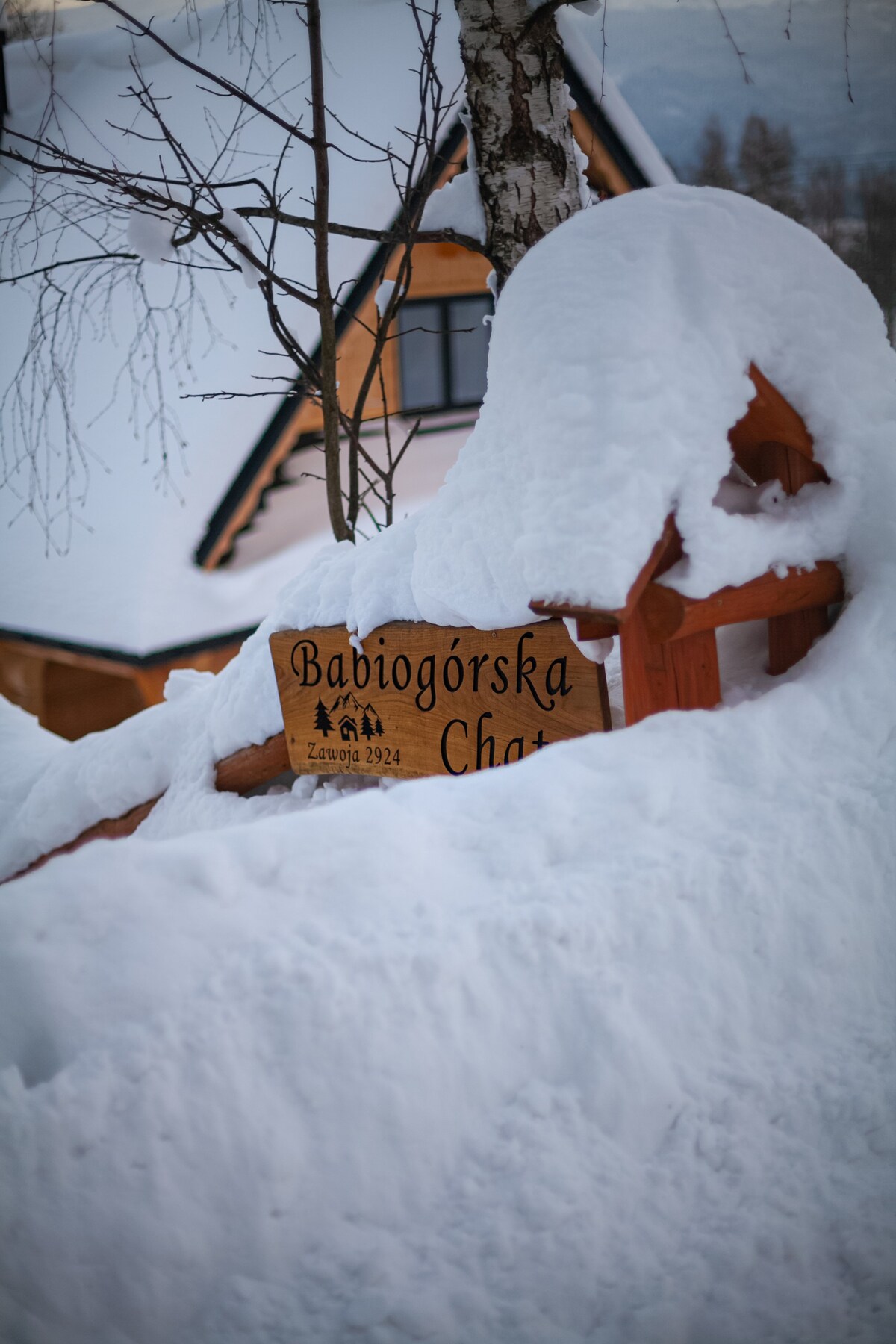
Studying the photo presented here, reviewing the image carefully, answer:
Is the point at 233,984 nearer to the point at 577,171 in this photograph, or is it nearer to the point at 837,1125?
the point at 837,1125

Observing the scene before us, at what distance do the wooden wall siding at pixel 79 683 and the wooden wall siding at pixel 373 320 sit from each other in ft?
1.97

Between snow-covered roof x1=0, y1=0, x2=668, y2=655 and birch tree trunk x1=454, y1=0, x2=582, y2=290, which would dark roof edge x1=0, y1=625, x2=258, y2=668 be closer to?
snow-covered roof x1=0, y1=0, x2=668, y2=655

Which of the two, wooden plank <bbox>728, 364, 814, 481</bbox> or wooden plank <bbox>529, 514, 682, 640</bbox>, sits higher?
wooden plank <bbox>728, 364, 814, 481</bbox>

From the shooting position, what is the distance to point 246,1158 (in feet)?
2.92

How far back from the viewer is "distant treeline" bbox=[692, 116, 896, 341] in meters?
6.76

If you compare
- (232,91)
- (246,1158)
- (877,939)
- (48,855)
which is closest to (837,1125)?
(877,939)

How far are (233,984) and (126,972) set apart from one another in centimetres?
10

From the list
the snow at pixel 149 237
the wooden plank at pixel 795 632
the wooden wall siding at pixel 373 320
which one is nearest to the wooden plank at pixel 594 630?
the wooden plank at pixel 795 632

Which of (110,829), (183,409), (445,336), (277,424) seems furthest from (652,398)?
(445,336)

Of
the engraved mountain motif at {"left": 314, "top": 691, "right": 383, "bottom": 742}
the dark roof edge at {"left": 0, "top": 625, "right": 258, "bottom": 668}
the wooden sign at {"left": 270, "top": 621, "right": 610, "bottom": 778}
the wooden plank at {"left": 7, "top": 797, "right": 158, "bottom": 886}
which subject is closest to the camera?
the wooden sign at {"left": 270, "top": 621, "right": 610, "bottom": 778}

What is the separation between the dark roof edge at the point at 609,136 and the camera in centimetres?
473

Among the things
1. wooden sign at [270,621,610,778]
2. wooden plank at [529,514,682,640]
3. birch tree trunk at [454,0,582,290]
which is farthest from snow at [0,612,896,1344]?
birch tree trunk at [454,0,582,290]

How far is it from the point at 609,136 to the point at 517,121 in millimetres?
3114

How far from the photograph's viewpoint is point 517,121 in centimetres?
230
